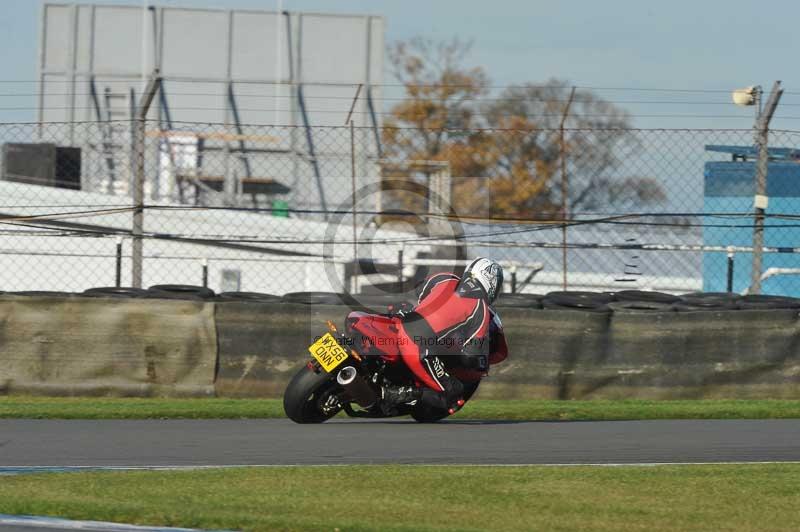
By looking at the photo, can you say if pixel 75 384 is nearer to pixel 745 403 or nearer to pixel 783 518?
pixel 745 403

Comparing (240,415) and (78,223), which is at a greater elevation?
(78,223)

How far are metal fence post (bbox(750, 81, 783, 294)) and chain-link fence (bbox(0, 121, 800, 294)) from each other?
0.44ft

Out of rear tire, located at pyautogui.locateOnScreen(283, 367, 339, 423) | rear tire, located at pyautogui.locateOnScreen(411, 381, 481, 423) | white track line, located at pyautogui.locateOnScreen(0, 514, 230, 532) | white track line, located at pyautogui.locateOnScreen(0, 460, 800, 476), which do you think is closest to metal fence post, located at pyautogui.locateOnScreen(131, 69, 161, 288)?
rear tire, located at pyautogui.locateOnScreen(283, 367, 339, 423)

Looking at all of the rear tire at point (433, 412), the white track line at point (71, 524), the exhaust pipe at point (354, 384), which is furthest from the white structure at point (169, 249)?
the white track line at point (71, 524)

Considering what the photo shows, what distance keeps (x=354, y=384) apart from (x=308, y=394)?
45 cm

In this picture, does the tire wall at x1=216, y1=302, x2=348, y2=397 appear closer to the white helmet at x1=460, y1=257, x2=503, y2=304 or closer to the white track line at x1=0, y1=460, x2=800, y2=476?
the white helmet at x1=460, y1=257, x2=503, y2=304

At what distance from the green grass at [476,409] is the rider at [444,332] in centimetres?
126

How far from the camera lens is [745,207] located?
658 inches

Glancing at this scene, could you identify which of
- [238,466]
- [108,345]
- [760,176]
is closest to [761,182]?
[760,176]

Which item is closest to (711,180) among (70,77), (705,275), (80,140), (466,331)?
(705,275)

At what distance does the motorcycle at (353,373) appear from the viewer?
9125 mm

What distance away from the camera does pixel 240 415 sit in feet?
34.1

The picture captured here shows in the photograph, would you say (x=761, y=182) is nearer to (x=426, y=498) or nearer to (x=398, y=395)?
(x=398, y=395)

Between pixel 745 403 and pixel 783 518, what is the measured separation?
6.01 meters
